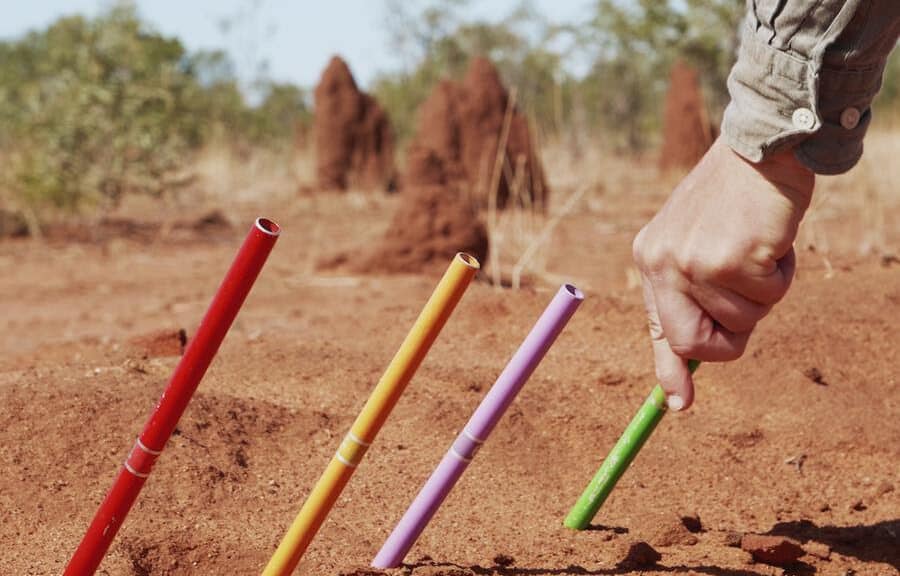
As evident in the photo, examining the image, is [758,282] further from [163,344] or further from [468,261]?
[163,344]

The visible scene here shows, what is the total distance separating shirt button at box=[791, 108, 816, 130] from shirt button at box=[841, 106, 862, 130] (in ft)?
0.18

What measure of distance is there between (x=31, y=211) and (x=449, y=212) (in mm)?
4919

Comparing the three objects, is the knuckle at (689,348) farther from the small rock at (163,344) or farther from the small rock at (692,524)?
the small rock at (163,344)

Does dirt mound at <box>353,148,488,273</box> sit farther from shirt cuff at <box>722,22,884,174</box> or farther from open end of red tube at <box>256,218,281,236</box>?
shirt cuff at <box>722,22,884,174</box>

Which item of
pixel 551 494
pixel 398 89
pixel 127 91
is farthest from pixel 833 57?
pixel 398 89

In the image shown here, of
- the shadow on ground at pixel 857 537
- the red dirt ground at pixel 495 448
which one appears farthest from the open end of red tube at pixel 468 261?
the shadow on ground at pixel 857 537

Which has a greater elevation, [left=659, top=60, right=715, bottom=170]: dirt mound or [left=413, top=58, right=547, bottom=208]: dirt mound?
[left=659, top=60, right=715, bottom=170]: dirt mound

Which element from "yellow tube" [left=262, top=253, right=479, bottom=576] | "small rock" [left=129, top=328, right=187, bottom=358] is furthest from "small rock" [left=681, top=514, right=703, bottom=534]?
"small rock" [left=129, top=328, right=187, bottom=358]

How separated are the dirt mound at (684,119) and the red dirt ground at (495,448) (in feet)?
29.4

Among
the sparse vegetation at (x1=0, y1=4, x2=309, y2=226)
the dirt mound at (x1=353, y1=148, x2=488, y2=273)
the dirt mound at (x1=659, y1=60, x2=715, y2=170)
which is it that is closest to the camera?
the dirt mound at (x1=353, y1=148, x2=488, y2=273)

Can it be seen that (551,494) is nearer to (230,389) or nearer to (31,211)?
(230,389)

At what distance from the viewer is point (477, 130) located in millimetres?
11359

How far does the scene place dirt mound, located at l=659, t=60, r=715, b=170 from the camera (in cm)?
1305

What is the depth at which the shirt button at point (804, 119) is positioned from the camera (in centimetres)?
146
